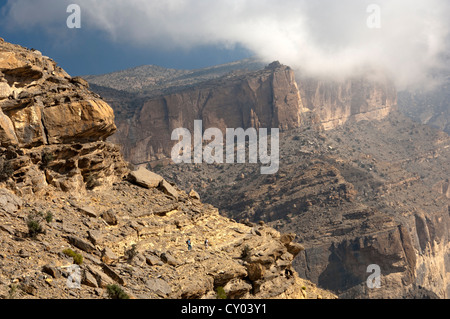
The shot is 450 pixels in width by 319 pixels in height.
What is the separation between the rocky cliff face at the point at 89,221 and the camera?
23.5 m

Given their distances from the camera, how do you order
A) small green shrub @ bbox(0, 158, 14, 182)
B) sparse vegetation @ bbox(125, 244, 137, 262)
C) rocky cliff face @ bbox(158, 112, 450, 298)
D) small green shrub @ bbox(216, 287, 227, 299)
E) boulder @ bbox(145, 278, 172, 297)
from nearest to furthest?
boulder @ bbox(145, 278, 172, 297), small green shrub @ bbox(0, 158, 14, 182), sparse vegetation @ bbox(125, 244, 137, 262), small green shrub @ bbox(216, 287, 227, 299), rocky cliff face @ bbox(158, 112, 450, 298)

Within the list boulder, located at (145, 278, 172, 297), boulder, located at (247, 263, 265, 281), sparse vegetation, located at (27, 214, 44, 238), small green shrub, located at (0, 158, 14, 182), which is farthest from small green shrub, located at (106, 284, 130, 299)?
boulder, located at (247, 263, 265, 281)

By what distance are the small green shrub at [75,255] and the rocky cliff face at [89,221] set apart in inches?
2.7

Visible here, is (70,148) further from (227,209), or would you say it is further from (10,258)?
(227,209)

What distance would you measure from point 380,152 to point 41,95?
139918 mm

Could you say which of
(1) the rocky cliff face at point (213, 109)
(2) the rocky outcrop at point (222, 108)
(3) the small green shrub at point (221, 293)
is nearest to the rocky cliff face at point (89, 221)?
(3) the small green shrub at point (221, 293)

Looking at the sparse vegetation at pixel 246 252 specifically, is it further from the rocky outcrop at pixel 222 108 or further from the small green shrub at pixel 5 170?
the rocky outcrop at pixel 222 108

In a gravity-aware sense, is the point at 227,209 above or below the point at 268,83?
below

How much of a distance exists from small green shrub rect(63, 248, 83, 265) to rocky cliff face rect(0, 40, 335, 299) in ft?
0.22

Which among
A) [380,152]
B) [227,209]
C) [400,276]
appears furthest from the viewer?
[380,152]

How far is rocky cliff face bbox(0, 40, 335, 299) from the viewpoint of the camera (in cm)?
2347

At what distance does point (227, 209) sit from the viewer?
368ft

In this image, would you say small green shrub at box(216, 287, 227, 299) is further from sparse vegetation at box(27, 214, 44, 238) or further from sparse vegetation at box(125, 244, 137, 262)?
sparse vegetation at box(27, 214, 44, 238)
